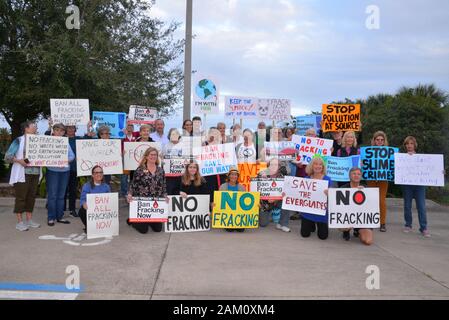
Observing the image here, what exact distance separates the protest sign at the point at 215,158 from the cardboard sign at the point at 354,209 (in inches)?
96.3

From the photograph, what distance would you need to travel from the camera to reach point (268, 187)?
8.32 meters

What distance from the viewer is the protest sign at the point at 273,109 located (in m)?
11.5

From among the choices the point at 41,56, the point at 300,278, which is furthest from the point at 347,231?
the point at 41,56

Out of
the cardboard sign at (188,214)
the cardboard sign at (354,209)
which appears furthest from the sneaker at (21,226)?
the cardboard sign at (354,209)

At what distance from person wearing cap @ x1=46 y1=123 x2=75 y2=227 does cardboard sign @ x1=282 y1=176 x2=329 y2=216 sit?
411cm

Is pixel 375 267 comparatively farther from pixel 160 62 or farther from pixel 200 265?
pixel 160 62

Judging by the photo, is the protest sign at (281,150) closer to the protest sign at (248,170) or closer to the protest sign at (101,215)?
the protest sign at (248,170)

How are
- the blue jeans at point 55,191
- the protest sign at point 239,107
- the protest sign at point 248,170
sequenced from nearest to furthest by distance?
1. the blue jeans at point 55,191
2. the protest sign at point 248,170
3. the protest sign at point 239,107

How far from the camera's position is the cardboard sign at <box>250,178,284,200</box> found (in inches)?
327

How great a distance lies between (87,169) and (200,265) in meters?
3.72

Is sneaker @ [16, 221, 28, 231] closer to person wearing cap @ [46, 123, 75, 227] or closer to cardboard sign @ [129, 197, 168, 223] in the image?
person wearing cap @ [46, 123, 75, 227]

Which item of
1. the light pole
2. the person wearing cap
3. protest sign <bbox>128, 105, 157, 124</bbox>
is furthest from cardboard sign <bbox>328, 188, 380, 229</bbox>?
protest sign <bbox>128, 105, 157, 124</bbox>

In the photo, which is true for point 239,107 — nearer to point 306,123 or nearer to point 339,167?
point 306,123

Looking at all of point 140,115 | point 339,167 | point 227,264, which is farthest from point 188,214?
point 140,115
